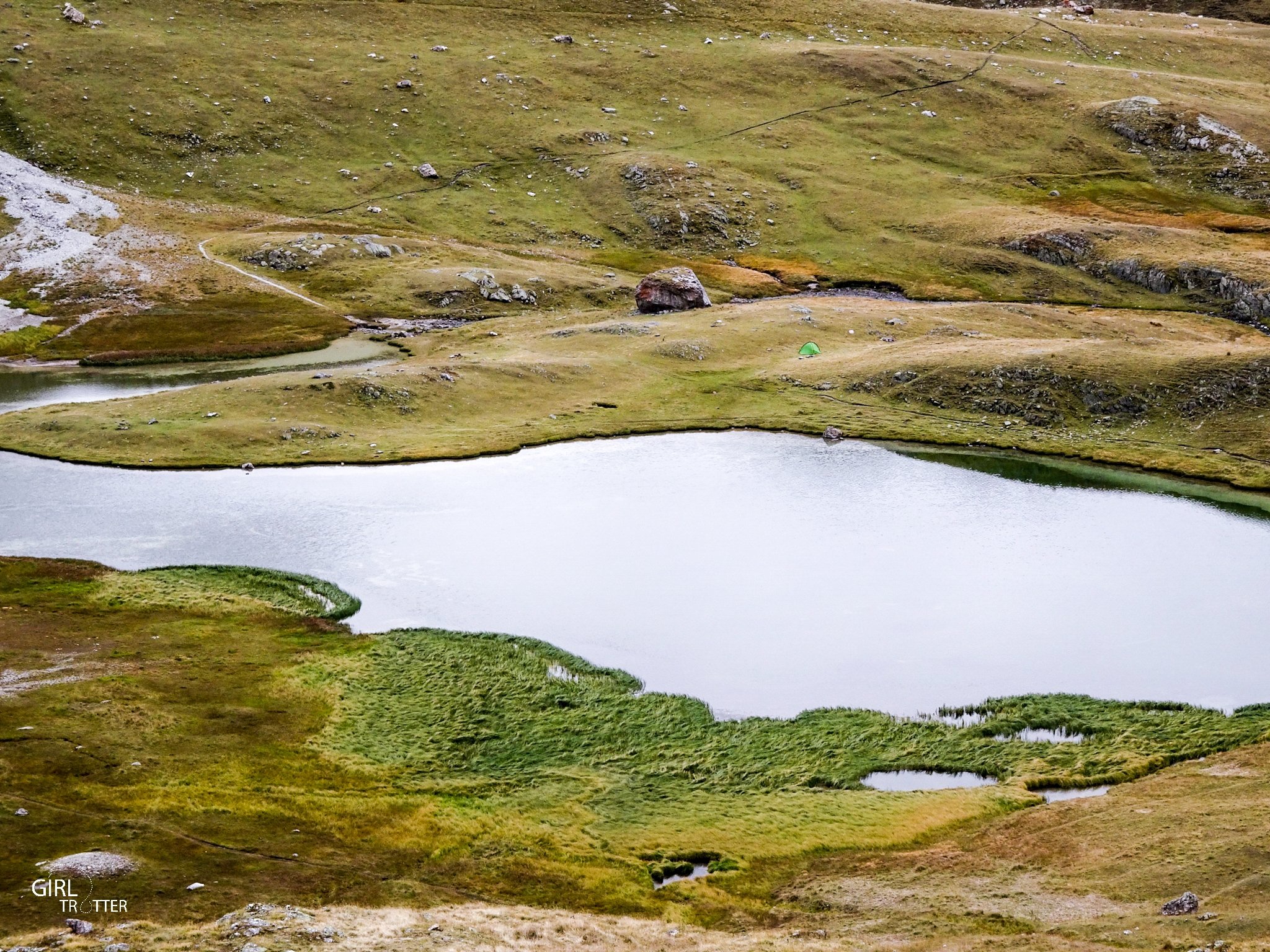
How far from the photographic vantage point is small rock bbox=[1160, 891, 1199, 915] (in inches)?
1172

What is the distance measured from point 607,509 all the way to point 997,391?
122 ft

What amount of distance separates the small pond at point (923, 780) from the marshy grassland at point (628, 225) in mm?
42577

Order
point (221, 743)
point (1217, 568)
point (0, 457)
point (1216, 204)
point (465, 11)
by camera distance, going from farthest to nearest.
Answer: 1. point (465, 11)
2. point (1216, 204)
3. point (0, 457)
4. point (1217, 568)
5. point (221, 743)

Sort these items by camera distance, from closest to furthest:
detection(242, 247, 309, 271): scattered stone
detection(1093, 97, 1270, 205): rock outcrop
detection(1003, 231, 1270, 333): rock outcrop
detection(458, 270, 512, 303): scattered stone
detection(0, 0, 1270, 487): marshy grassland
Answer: detection(0, 0, 1270, 487): marshy grassland
detection(1003, 231, 1270, 333): rock outcrop
detection(458, 270, 512, 303): scattered stone
detection(242, 247, 309, 271): scattered stone
detection(1093, 97, 1270, 205): rock outcrop

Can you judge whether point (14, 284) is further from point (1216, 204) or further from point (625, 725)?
point (1216, 204)

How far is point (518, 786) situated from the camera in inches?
1656

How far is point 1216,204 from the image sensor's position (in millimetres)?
155375

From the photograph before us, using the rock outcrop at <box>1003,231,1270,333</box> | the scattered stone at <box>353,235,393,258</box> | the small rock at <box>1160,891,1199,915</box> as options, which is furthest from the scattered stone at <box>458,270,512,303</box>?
the small rock at <box>1160,891,1199,915</box>

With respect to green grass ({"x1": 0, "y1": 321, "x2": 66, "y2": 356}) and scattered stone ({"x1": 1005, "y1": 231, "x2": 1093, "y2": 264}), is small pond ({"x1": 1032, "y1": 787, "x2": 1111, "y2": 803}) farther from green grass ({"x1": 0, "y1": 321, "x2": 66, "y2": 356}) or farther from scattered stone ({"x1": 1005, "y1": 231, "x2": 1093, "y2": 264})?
scattered stone ({"x1": 1005, "y1": 231, "x2": 1093, "y2": 264})

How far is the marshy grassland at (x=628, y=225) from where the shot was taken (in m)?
87.1

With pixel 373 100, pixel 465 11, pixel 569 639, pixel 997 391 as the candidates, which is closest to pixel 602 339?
pixel 997 391

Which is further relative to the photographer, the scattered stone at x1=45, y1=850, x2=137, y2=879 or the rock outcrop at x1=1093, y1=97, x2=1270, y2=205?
the rock outcrop at x1=1093, y1=97, x2=1270, y2=205

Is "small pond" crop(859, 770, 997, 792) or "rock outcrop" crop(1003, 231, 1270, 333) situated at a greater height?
"rock outcrop" crop(1003, 231, 1270, 333)

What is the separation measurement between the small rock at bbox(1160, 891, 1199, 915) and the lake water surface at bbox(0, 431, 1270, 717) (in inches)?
682
